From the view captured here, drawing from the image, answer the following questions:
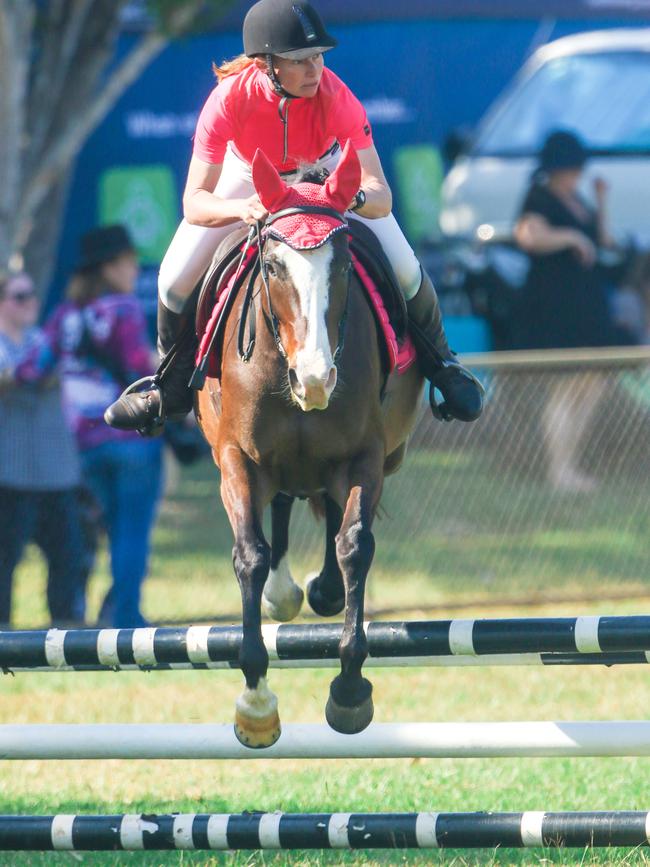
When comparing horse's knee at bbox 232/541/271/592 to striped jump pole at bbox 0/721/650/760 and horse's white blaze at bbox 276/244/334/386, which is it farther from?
horse's white blaze at bbox 276/244/334/386

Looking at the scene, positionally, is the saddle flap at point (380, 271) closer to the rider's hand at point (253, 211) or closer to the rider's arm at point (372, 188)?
the rider's arm at point (372, 188)

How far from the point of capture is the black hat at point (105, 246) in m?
8.74

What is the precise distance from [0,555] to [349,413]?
457 cm

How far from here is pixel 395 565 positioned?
10.3m

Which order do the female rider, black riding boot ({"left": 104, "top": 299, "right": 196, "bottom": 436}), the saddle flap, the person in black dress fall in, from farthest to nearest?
the person in black dress → black riding boot ({"left": 104, "top": 299, "right": 196, "bottom": 436}) → the saddle flap → the female rider

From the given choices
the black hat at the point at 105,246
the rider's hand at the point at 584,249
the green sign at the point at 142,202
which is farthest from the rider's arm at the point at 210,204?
the green sign at the point at 142,202

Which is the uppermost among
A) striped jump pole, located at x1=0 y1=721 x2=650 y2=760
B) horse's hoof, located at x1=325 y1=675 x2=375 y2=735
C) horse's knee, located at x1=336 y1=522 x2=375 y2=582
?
horse's knee, located at x1=336 y1=522 x2=375 y2=582

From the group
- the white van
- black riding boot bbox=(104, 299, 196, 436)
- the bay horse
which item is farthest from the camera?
the white van

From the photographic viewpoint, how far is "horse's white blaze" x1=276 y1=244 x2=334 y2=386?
14.3 feet

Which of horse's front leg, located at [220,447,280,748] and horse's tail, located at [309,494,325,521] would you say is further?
horse's tail, located at [309,494,325,521]

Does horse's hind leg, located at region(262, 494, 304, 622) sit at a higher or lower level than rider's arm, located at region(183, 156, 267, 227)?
lower

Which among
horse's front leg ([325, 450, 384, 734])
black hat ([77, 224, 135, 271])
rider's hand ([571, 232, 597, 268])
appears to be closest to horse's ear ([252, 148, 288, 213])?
horse's front leg ([325, 450, 384, 734])

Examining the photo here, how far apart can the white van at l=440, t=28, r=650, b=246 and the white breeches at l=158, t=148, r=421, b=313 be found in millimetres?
9162

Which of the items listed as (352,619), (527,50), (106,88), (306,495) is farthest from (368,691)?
(527,50)
